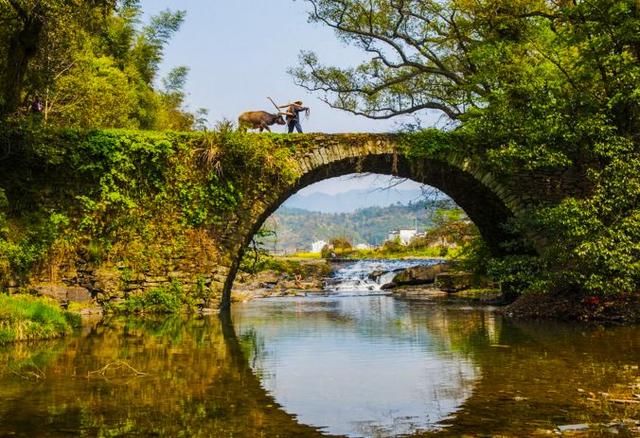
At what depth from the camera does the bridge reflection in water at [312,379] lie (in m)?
4.96

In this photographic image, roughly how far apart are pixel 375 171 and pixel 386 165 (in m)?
0.55

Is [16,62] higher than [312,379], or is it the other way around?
[16,62]

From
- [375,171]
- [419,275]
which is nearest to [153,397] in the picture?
[375,171]

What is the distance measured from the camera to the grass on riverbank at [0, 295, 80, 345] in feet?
33.4

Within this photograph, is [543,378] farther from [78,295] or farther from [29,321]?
[78,295]

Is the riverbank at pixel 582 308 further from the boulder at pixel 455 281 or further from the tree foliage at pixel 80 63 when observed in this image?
the tree foliage at pixel 80 63

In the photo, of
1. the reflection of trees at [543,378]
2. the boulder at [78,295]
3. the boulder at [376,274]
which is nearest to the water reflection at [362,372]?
the reflection of trees at [543,378]

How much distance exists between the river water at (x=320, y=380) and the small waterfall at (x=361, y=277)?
14.2 meters

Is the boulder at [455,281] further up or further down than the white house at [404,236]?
further down

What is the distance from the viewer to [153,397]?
5.94 m

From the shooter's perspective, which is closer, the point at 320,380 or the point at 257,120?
the point at 320,380

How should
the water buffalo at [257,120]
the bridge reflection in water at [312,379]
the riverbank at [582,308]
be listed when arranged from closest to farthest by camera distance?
the bridge reflection in water at [312,379] < the riverbank at [582,308] < the water buffalo at [257,120]

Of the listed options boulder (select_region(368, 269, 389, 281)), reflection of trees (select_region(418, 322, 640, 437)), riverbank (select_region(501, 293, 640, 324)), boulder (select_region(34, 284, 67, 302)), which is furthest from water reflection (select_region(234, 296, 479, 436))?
boulder (select_region(368, 269, 389, 281))

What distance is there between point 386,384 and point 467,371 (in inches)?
44.4
